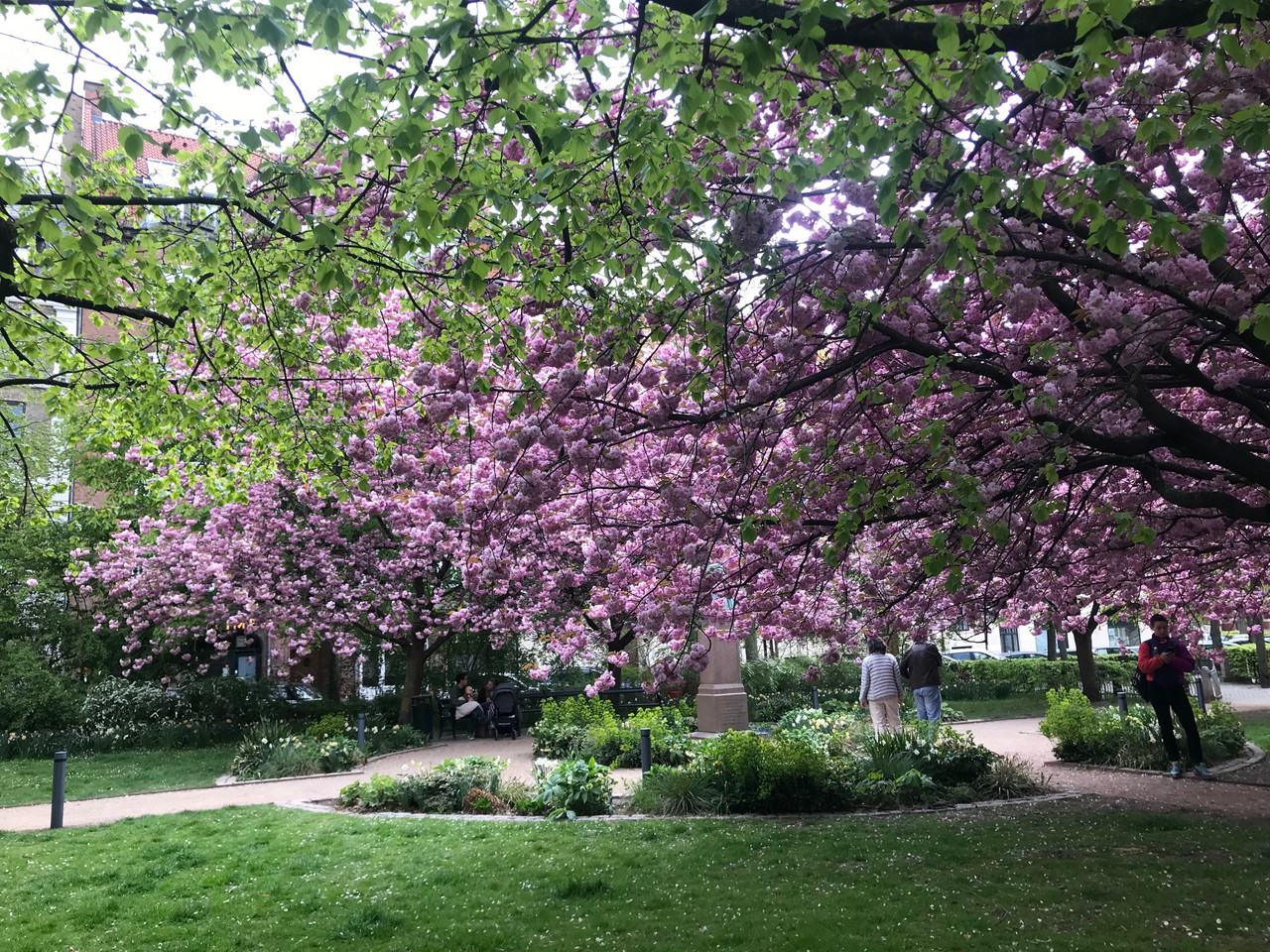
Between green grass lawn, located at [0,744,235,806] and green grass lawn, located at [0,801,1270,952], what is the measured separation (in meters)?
4.06

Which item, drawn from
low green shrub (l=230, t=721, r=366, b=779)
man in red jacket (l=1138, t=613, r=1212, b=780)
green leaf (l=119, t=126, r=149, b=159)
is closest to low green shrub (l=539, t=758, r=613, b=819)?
low green shrub (l=230, t=721, r=366, b=779)

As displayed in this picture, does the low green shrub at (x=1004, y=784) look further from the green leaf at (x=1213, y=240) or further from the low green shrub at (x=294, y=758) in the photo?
the low green shrub at (x=294, y=758)

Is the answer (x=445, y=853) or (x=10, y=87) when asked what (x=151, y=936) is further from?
(x=10, y=87)

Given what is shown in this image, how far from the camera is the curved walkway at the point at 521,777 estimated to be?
28.5ft

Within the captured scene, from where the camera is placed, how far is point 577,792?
8883mm

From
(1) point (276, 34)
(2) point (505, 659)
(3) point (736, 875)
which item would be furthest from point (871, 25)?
(2) point (505, 659)

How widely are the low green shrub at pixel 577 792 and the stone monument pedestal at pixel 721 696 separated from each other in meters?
6.02

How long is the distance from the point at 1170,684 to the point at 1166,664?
0.85 ft

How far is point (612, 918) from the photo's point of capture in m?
5.41

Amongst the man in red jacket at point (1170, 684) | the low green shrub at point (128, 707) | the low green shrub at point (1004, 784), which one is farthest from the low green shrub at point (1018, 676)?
the low green shrub at point (128, 707)

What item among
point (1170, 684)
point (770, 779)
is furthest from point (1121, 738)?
point (770, 779)

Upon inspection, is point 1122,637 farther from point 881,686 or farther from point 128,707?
point 128,707

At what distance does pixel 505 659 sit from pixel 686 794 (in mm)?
15160

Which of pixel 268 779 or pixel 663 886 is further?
pixel 268 779
